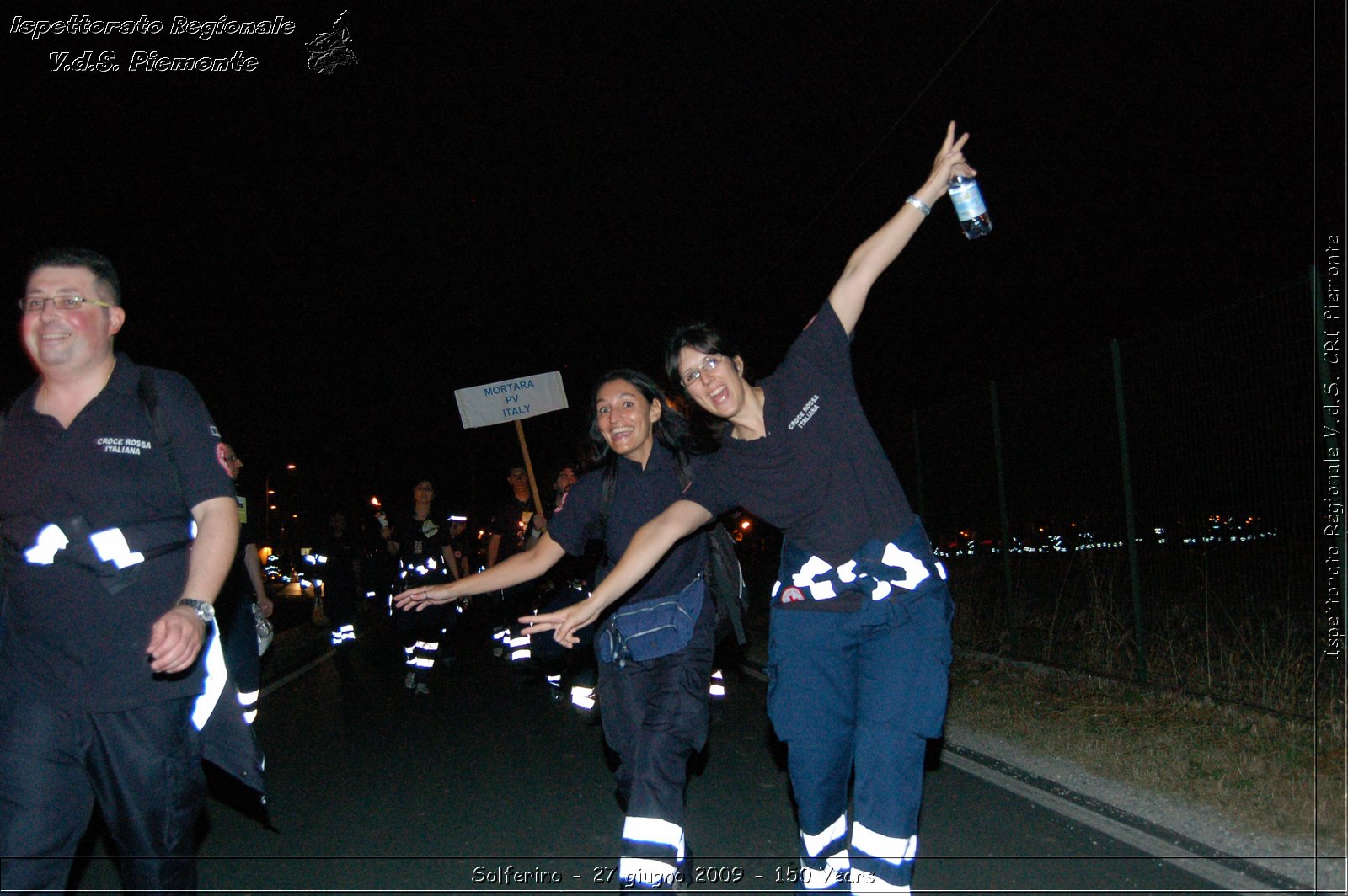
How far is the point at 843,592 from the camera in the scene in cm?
354

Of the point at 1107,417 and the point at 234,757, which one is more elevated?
the point at 234,757

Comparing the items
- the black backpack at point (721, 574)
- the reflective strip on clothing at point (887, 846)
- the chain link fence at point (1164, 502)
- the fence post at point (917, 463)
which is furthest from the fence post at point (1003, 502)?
the reflective strip on clothing at point (887, 846)

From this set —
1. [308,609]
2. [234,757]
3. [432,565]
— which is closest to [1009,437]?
[432,565]

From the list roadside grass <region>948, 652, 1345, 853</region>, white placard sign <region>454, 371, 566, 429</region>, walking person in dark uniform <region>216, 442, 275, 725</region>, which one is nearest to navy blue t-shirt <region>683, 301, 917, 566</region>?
roadside grass <region>948, 652, 1345, 853</region>

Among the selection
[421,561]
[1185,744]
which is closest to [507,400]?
[421,561]

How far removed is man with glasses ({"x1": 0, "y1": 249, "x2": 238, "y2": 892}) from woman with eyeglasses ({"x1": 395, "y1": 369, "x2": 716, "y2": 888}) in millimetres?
1443

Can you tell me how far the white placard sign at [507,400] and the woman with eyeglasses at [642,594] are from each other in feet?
29.5

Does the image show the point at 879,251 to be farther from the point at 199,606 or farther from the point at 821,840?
the point at 199,606

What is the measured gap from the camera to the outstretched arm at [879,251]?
145 inches

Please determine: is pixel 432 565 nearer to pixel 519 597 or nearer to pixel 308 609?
pixel 519 597

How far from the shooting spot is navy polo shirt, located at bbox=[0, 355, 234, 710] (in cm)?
296

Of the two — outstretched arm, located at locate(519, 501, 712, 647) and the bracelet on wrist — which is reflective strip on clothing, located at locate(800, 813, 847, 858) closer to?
outstretched arm, located at locate(519, 501, 712, 647)

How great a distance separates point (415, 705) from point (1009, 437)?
6.38 m

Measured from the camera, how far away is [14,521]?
3045mm
